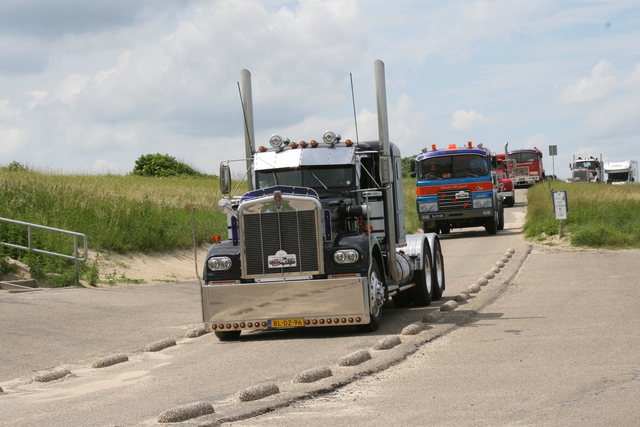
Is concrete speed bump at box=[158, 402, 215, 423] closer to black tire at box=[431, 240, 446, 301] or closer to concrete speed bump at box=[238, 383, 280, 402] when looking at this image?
concrete speed bump at box=[238, 383, 280, 402]

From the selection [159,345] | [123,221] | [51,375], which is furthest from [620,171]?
[51,375]

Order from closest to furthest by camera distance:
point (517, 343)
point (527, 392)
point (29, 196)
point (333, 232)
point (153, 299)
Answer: point (527, 392) → point (517, 343) → point (333, 232) → point (153, 299) → point (29, 196)

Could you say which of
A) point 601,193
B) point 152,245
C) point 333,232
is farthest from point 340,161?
point 601,193

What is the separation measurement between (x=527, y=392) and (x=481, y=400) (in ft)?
1.60

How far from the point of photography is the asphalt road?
7152 mm

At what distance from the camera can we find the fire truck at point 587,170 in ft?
225

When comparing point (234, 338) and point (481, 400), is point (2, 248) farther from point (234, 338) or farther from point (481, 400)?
point (481, 400)

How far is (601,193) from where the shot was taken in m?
36.2

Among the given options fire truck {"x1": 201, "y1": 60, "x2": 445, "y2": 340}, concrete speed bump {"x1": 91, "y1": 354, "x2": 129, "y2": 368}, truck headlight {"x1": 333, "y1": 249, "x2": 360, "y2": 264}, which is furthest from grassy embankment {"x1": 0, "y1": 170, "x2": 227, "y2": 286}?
truck headlight {"x1": 333, "y1": 249, "x2": 360, "y2": 264}

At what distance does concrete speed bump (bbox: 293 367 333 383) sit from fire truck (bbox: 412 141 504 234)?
23200mm

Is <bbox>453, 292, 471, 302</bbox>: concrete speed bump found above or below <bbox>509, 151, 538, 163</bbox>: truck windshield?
below

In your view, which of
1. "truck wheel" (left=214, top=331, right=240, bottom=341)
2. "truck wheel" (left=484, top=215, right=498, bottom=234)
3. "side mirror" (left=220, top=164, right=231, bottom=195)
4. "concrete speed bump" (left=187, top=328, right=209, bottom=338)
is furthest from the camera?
"truck wheel" (left=484, top=215, right=498, bottom=234)

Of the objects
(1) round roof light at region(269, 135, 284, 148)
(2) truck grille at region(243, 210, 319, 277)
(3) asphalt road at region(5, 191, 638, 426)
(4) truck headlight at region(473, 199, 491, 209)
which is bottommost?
(3) asphalt road at region(5, 191, 638, 426)

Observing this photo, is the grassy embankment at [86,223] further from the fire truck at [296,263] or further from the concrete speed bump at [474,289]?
the concrete speed bump at [474,289]
